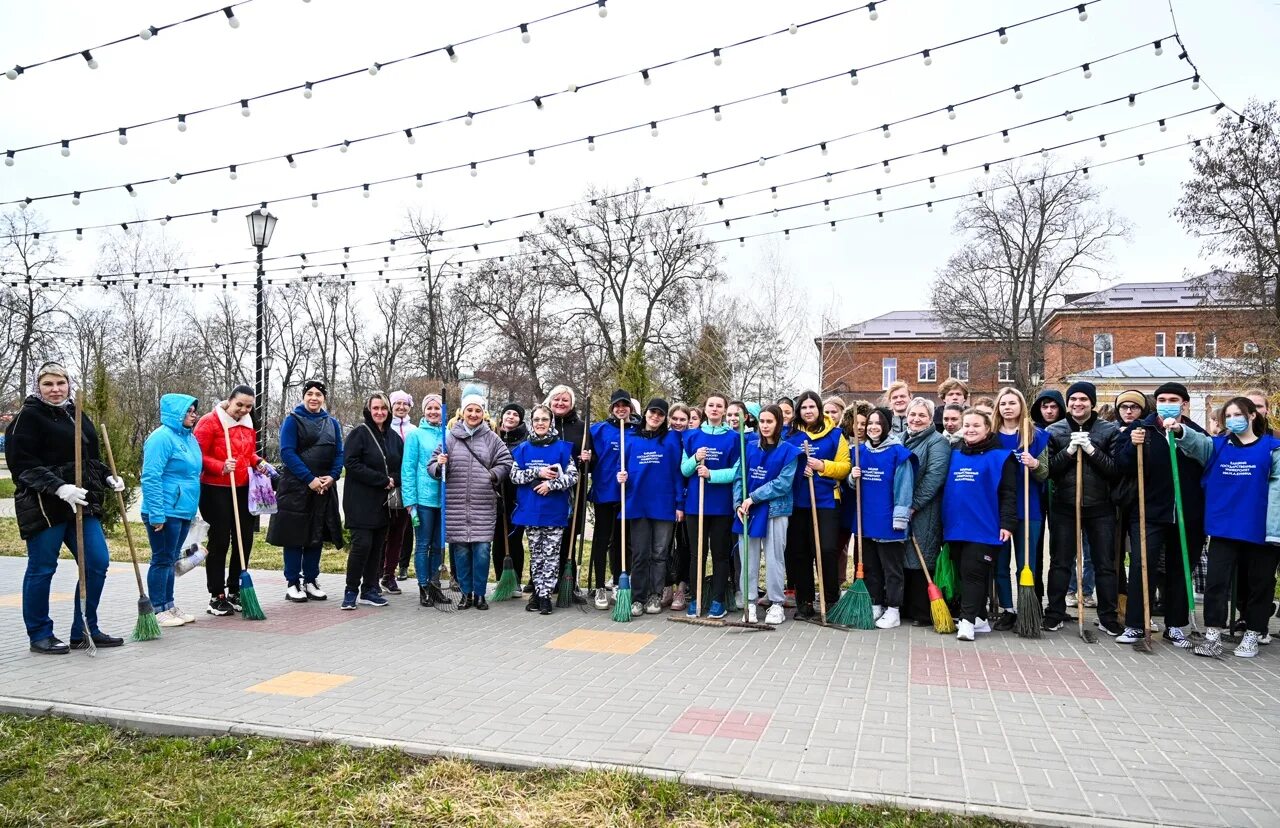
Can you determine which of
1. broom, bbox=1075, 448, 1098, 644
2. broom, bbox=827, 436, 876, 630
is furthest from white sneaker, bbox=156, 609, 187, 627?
broom, bbox=1075, 448, 1098, 644

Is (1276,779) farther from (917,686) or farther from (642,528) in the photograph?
(642,528)

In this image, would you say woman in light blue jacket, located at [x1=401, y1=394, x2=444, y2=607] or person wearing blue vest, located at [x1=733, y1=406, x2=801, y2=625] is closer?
person wearing blue vest, located at [x1=733, y1=406, x2=801, y2=625]

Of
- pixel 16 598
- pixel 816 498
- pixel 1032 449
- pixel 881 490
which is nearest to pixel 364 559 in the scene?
pixel 16 598

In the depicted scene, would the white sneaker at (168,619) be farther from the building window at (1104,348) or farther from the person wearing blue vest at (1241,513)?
the building window at (1104,348)

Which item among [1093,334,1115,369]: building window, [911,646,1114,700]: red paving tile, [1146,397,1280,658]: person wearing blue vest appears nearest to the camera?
[911,646,1114,700]: red paving tile

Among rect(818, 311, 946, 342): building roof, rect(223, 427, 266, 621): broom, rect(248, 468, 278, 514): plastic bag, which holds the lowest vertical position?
rect(223, 427, 266, 621): broom

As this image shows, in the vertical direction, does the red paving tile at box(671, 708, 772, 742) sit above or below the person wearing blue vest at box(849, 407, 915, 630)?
below

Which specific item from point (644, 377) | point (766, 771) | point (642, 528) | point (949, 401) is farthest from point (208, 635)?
point (644, 377)

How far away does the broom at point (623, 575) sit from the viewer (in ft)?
25.2

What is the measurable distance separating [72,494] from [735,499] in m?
5.15

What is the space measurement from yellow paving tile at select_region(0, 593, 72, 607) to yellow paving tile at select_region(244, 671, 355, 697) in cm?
439

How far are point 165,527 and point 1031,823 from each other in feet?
21.9

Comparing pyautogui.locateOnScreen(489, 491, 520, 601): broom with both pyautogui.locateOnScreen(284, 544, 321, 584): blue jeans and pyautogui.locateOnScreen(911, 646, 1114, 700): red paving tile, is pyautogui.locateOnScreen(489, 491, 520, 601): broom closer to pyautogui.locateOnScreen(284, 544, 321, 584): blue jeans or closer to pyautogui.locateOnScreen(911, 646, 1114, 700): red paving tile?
pyautogui.locateOnScreen(284, 544, 321, 584): blue jeans

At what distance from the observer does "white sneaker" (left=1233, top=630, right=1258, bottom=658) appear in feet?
21.4
